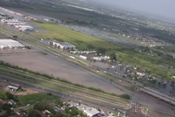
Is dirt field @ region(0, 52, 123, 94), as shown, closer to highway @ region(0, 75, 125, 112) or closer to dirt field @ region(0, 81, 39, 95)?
highway @ region(0, 75, 125, 112)

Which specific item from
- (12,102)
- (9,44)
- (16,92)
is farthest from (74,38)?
(12,102)

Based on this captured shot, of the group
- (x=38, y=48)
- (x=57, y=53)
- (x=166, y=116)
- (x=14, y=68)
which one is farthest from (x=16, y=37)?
(x=166, y=116)

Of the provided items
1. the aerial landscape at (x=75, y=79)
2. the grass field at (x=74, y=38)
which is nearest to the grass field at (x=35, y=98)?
the aerial landscape at (x=75, y=79)

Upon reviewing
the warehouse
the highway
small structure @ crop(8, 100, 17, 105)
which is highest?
the warehouse

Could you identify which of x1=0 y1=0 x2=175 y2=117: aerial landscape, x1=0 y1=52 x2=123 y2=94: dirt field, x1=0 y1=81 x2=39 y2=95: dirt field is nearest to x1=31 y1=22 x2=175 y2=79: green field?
x1=0 y1=0 x2=175 y2=117: aerial landscape

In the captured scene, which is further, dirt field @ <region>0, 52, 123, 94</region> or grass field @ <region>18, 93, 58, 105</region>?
dirt field @ <region>0, 52, 123, 94</region>

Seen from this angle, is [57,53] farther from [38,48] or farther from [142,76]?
[142,76]

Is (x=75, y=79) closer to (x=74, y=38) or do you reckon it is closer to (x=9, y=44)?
(x=9, y=44)
